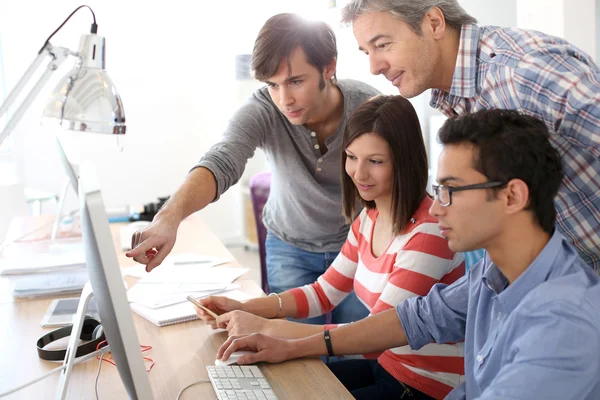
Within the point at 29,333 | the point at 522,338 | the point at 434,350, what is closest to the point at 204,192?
the point at 29,333

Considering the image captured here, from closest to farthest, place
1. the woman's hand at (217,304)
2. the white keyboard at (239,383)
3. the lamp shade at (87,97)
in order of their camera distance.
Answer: the white keyboard at (239,383) → the lamp shade at (87,97) → the woman's hand at (217,304)

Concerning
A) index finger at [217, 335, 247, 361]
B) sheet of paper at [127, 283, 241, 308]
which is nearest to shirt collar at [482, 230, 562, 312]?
index finger at [217, 335, 247, 361]

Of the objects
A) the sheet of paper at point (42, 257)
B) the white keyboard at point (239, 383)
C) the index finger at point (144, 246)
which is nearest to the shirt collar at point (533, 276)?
the white keyboard at point (239, 383)

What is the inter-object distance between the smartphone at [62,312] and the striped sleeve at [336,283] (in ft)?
1.75

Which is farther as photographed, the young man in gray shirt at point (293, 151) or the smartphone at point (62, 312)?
the young man in gray shirt at point (293, 151)

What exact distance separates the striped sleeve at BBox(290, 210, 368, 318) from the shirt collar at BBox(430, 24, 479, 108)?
21.4 inches

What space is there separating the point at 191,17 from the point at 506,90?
395 centimetres

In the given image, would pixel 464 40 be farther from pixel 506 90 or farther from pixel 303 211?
pixel 303 211

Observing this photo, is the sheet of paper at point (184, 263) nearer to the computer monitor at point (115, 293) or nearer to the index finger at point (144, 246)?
the index finger at point (144, 246)

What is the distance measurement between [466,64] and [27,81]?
0.84 meters

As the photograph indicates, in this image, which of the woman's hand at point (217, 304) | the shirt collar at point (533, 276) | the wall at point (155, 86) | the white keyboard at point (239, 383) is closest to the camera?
the shirt collar at point (533, 276)

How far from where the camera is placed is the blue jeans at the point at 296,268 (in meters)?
2.04

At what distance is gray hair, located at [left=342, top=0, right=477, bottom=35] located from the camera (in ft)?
4.48

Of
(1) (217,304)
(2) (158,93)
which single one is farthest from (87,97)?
(2) (158,93)
